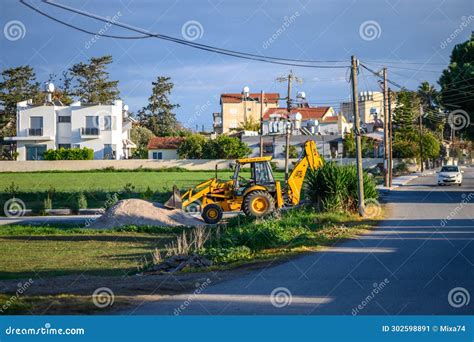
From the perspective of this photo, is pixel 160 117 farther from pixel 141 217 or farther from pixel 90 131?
pixel 141 217

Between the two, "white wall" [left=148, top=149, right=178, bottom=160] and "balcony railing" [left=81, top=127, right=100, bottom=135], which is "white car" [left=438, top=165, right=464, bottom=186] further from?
"balcony railing" [left=81, top=127, right=100, bottom=135]

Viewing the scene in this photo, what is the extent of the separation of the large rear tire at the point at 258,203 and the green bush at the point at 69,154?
49.4m

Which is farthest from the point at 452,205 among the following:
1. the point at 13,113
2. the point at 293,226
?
the point at 13,113

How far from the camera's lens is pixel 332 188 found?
1190 inches

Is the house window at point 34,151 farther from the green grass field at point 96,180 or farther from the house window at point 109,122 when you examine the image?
the house window at point 109,122

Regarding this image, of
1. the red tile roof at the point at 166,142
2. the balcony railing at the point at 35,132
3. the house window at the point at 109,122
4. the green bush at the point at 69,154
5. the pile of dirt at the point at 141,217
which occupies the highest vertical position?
the house window at the point at 109,122

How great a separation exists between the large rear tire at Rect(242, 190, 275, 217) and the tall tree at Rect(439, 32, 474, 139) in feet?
69.2

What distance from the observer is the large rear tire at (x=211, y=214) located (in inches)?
1219

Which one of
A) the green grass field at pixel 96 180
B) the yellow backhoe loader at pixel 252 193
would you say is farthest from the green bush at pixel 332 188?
the green grass field at pixel 96 180

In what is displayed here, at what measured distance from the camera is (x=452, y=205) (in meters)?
36.1

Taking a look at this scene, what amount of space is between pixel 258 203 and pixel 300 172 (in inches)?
126

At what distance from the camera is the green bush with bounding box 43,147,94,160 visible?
254ft

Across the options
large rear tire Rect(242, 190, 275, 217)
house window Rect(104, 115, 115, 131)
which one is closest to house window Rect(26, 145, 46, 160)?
house window Rect(104, 115, 115, 131)
